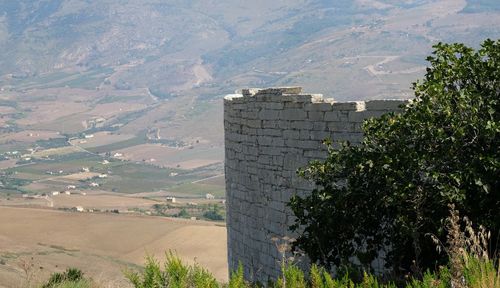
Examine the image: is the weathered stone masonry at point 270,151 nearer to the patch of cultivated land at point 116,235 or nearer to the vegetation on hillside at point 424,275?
the vegetation on hillside at point 424,275

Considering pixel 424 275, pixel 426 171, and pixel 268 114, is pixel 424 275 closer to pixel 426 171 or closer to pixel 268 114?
pixel 426 171

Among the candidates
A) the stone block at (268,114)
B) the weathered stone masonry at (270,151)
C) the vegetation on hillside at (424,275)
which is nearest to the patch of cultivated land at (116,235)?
the weathered stone masonry at (270,151)

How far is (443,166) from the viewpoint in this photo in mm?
8688

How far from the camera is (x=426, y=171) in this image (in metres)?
8.52

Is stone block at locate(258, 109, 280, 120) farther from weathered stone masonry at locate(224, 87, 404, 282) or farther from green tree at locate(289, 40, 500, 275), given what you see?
green tree at locate(289, 40, 500, 275)

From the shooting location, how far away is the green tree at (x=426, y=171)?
838 centimetres

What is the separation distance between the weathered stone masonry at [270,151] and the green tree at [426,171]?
7.52ft

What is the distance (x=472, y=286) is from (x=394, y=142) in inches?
119

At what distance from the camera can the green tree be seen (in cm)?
838

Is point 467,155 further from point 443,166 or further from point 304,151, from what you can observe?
point 304,151

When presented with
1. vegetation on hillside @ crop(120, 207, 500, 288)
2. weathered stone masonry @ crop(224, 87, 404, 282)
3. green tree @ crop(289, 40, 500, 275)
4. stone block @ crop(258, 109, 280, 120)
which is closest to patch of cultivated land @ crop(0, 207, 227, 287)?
weathered stone masonry @ crop(224, 87, 404, 282)

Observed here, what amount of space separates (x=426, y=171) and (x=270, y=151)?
209 inches

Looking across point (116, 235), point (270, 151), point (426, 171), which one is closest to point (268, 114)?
point (270, 151)

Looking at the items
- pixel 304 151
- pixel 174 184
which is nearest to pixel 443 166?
pixel 304 151
